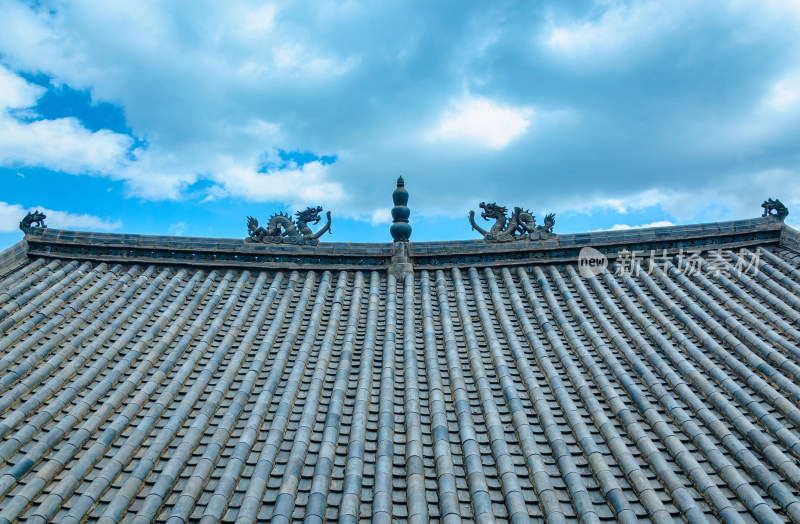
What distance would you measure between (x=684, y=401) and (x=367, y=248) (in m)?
8.29

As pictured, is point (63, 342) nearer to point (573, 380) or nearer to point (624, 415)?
point (573, 380)

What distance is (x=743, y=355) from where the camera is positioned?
31.3 feet

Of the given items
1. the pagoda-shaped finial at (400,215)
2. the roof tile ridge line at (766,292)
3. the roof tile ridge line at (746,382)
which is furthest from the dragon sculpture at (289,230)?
the roof tile ridge line at (766,292)

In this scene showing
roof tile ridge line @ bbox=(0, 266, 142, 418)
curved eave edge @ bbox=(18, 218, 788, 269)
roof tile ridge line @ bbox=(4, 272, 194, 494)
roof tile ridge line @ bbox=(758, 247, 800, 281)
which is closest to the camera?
roof tile ridge line @ bbox=(4, 272, 194, 494)

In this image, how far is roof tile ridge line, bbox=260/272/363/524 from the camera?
6.43m

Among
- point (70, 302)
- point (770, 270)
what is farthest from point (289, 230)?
point (770, 270)

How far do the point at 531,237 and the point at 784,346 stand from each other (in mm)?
6109

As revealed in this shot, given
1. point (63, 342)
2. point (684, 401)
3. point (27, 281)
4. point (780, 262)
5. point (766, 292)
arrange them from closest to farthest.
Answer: point (684, 401)
point (63, 342)
point (766, 292)
point (27, 281)
point (780, 262)

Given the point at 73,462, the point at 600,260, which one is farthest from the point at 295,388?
the point at 600,260

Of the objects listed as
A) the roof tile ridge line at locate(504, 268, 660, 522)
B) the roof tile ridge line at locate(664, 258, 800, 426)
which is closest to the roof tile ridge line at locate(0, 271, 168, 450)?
the roof tile ridge line at locate(504, 268, 660, 522)

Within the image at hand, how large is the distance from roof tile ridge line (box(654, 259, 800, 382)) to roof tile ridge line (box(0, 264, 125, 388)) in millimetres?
13656

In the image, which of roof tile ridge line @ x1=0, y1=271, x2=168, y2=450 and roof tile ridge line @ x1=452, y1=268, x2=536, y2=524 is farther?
roof tile ridge line @ x1=0, y1=271, x2=168, y2=450

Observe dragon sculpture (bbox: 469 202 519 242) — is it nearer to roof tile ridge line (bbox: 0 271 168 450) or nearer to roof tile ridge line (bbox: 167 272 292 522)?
roof tile ridge line (bbox: 167 272 292 522)

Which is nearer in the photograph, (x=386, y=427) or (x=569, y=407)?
(x=386, y=427)
